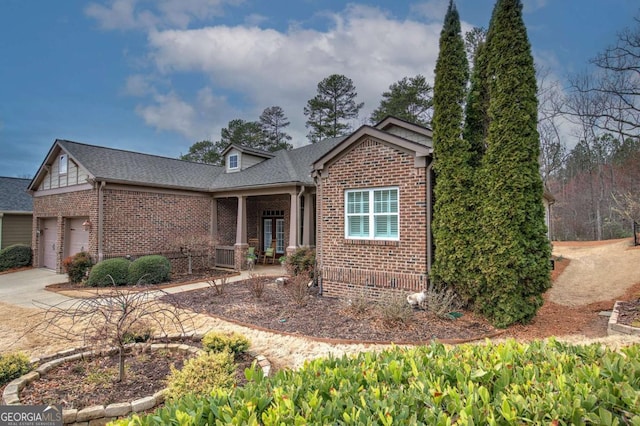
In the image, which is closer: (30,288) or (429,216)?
(429,216)

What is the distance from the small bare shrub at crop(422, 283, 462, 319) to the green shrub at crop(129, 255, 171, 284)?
908 cm

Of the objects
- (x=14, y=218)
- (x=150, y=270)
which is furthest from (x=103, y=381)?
(x=14, y=218)

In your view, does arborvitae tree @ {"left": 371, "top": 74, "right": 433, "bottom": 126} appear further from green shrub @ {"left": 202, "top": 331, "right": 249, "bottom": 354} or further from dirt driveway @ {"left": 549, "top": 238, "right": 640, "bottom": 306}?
green shrub @ {"left": 202, "top": 331, "right": 249, "bottom": 354}

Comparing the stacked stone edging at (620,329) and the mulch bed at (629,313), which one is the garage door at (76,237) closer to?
the stacked stone edging at (620,329)

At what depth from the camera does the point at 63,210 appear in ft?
46.0

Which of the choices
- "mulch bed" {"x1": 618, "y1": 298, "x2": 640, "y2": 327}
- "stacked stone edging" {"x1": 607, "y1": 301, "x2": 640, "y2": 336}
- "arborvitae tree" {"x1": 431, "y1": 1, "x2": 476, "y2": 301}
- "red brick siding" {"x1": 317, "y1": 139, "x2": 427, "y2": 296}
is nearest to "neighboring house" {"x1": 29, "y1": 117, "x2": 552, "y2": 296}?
"red brick siding" {"x1": 317, "y1": 139, "x2": 427, "y2": 296}

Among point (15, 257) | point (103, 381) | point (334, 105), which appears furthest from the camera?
point (334, 105)

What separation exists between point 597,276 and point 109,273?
1706 cm

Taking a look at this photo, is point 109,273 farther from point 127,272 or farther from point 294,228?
point 294,228

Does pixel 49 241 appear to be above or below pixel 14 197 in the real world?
below

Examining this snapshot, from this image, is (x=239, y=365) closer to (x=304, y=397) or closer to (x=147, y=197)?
(x=304, y=397)

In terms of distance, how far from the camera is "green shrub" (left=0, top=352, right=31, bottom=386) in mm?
3976

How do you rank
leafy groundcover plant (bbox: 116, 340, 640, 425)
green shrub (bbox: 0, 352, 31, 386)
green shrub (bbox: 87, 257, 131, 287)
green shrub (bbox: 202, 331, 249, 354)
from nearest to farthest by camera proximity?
1. leafy groundcover plant (bbox: 116, 340, 640, 425)
2. green shrub (bbox: 0, 352, 31, 386)
3. green shrub (bbox: 202, 331, 249, 354)
4. green shrub (bbox: 87, 257, 131, 287)

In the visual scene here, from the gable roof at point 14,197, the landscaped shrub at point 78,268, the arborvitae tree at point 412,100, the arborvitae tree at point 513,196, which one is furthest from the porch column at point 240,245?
the arborvitae tree at point 412,100
